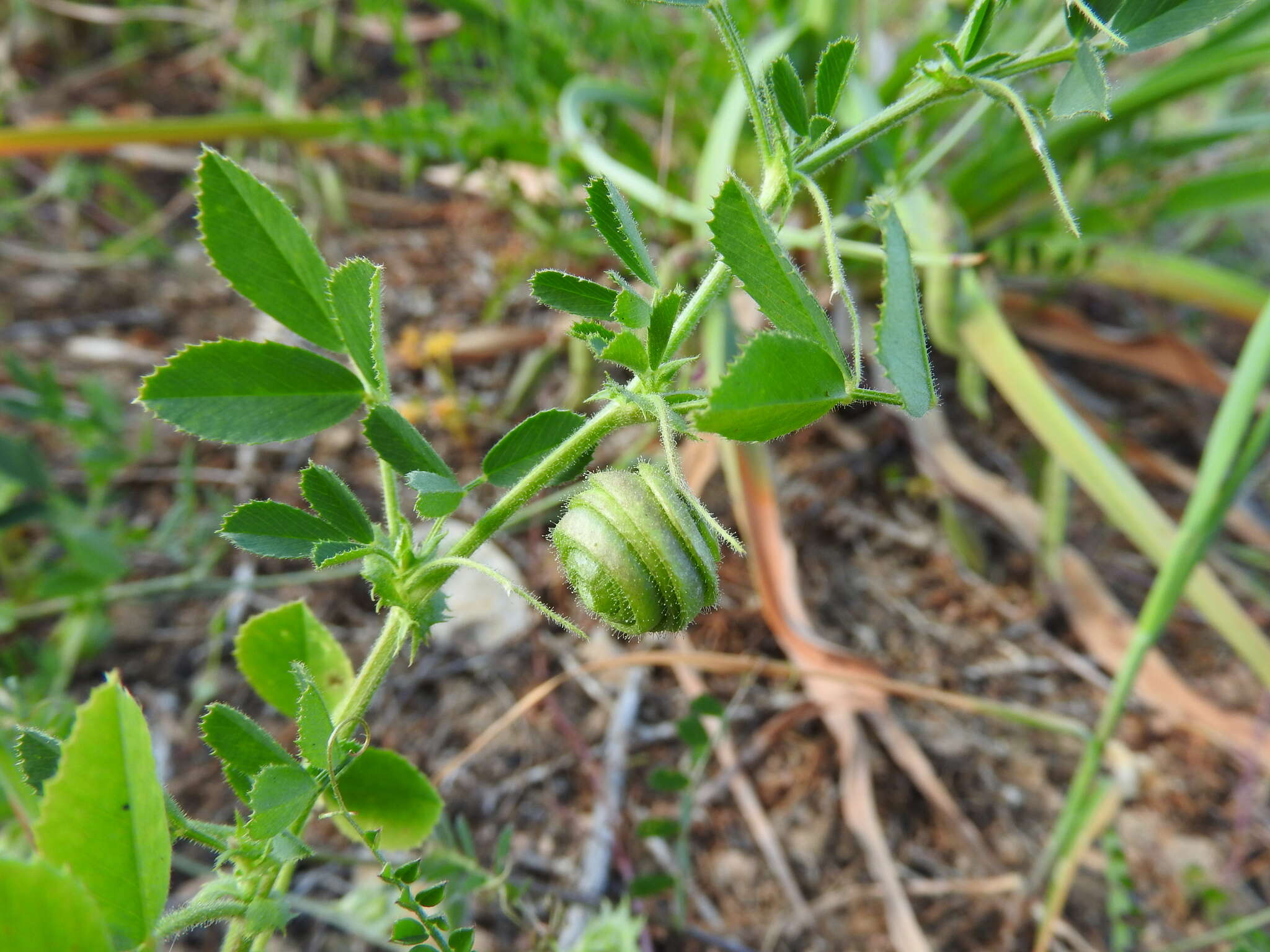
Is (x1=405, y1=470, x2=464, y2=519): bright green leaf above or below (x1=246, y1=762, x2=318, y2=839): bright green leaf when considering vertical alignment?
above

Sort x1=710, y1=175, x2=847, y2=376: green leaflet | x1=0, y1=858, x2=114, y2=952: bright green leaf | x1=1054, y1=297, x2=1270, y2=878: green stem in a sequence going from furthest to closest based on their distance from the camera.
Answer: x1=1054, y1=297, x2=1270, y2=878: green stem < x1=710, y1=175, x2=847, y2=376: green leaflet < x1=0, y1=858, x2=114, y2=952: bright green leaf

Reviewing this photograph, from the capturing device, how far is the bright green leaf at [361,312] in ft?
1.83

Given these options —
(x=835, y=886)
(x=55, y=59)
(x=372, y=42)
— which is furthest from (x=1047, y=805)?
(x=55, y=59)

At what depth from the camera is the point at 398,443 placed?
573 millimetres

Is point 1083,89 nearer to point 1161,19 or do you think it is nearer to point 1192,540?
point 1161,19

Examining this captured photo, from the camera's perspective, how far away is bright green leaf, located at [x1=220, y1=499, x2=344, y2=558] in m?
0.55

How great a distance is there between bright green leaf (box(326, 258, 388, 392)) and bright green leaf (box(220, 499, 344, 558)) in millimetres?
108

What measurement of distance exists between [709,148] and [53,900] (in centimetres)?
172

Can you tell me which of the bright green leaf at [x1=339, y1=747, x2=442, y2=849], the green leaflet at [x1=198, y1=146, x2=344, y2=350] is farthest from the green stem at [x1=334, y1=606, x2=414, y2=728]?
the green leaflet at [x1=198, y1=146, x2=344, y2=350]

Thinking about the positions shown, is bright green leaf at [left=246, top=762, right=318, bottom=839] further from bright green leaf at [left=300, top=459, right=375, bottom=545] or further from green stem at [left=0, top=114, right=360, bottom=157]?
green stem at [left=0, top=114, right=360, bottom=157]

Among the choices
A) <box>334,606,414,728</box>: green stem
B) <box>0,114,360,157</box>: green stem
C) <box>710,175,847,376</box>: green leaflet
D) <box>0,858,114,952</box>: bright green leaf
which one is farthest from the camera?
<box>0,114,360,157</box>: green stem

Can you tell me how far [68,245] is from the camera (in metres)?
2.23

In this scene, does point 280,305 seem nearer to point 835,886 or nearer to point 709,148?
point 835,886

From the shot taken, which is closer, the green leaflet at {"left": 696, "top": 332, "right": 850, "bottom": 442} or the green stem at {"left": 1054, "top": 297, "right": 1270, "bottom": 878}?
the green leaflet at {"left": 696, "top": 332, "right": 850, "bottom": 442}
